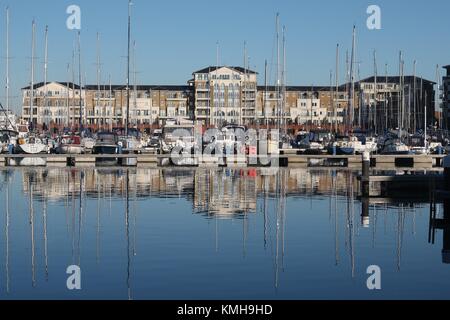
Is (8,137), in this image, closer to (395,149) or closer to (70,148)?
(70,148)

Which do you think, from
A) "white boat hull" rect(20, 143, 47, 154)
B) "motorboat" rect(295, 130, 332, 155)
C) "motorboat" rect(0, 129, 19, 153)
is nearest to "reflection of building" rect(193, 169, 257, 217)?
"white boat hull" rect(20, 143, 47, 154)

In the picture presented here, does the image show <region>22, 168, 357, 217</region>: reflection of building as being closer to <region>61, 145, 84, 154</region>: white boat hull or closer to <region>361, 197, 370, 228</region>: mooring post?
<region>361, 197, 370, 228</region>: mooring post

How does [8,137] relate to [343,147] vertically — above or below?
above

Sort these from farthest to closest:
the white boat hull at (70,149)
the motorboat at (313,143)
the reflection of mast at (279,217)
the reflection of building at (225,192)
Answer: the motorboat at (313,143), the white boat hull at (70,149), the reflection of building at (225,192), the reflection of mast at (279,217)

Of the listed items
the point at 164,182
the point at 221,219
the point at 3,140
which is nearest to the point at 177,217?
the point at 221,219

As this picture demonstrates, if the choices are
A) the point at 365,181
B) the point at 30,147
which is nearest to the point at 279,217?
the point at 365,181

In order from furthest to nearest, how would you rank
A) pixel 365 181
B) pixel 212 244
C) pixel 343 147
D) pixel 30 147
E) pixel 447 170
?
pixel 343 147, pixel 30 147, pixel 365 181, pixel 447 170, pixel 212 244

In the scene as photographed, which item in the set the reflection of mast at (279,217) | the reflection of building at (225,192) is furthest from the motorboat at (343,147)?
the reflection of mast at (279,217)

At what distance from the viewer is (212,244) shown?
2303 cm

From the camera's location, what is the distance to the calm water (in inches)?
678

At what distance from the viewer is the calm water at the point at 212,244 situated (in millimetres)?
17219

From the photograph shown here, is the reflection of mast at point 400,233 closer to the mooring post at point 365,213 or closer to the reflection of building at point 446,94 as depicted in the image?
the mooring post at point 365,213

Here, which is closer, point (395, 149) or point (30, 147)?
point (30, 147)
